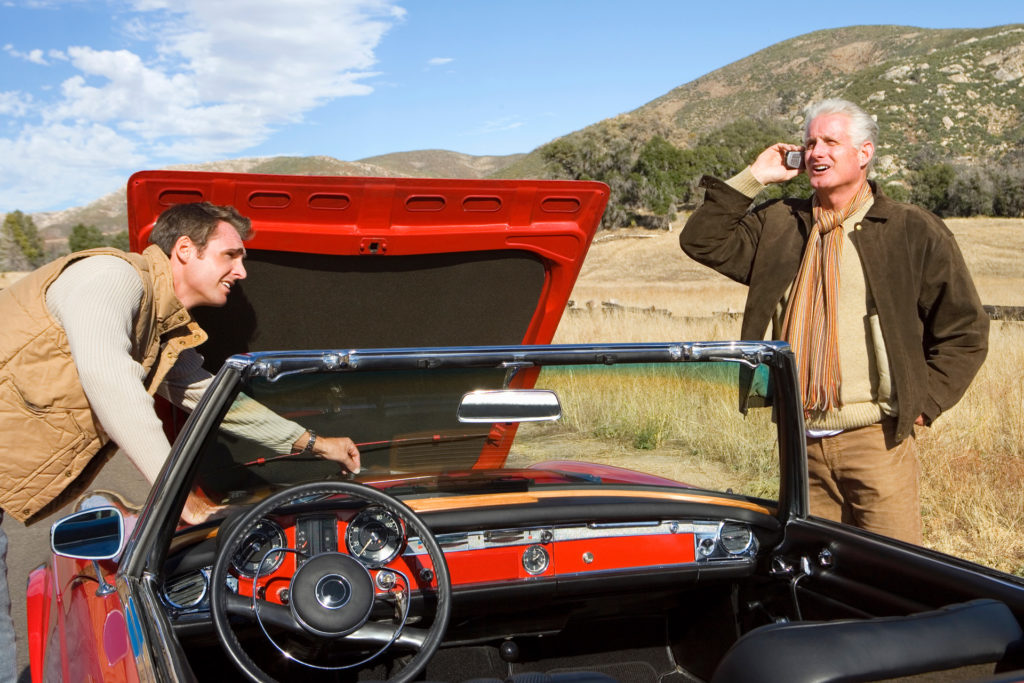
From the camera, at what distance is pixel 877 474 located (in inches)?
136

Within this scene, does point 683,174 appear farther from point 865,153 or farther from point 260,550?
point 260,550

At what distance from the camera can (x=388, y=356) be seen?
220 cm

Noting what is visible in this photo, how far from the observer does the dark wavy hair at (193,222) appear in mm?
2846

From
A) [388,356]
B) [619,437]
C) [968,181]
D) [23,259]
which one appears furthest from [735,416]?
[23,259]

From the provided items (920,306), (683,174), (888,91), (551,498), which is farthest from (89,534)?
(888,91)

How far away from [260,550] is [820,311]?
7.33 ft

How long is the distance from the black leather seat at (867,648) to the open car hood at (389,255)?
1.87m

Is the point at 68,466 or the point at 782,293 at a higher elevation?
the point at 782,293

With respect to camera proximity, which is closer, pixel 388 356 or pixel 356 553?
pixel 388 356

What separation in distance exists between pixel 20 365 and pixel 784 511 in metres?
2.24

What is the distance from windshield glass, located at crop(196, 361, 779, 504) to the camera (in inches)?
90.9

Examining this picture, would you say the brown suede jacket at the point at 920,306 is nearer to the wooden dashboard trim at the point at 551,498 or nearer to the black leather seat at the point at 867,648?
the wooden dashboard trim at the point at 551,498

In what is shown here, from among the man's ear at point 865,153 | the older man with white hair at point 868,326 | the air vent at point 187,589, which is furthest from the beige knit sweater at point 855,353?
the air vent at point 187,589

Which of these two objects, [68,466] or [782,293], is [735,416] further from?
[68,466]
